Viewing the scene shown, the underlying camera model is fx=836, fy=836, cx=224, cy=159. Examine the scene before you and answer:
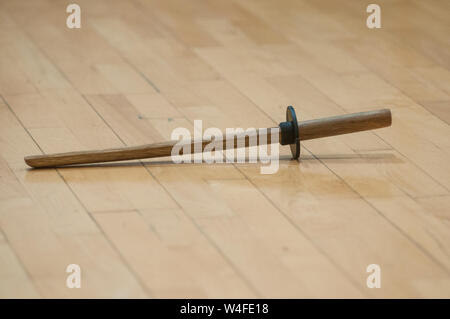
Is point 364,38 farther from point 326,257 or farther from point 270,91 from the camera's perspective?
point 326,257

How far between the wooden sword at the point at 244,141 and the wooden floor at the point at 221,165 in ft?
0.10

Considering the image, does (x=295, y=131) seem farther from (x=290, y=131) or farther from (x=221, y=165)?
(x=221, y=165)

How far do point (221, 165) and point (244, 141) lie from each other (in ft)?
0.28

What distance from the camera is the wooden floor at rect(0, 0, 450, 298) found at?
1521 mm

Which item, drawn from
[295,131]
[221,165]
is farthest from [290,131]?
[221,165]

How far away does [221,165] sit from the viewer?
194cm

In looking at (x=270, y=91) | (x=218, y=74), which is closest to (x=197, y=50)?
(x=218, y=74)

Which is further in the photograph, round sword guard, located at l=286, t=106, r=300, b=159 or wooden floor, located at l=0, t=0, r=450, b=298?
round sword guard, located at l=286, t=106, r=300, b=159

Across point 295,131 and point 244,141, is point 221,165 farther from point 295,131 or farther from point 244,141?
point 295,131

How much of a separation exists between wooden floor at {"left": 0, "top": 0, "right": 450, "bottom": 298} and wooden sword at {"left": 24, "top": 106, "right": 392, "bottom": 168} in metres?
0.03

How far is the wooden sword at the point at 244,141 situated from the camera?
1885 mm

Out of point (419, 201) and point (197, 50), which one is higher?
point (197, 50)

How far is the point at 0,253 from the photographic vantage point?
5.11 feet

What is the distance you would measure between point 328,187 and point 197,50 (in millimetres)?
1034
